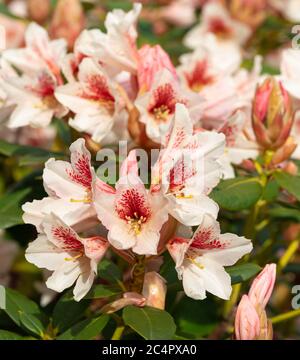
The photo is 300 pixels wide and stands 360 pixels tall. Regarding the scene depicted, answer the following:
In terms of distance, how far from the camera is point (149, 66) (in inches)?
64.7

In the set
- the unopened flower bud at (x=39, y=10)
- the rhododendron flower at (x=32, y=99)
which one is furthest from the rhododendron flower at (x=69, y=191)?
the unopened flower bud at (x=39, y=10)

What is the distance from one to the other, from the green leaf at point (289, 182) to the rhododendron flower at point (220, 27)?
1266mm

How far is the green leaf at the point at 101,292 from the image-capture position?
57.0 inches

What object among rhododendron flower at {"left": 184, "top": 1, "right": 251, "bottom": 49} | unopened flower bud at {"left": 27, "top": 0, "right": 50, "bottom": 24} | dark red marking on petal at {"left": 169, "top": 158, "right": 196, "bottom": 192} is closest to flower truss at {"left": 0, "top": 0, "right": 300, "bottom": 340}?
dark red marking on petal at {"left": 169, "top": 158, "right": 196, "bottom": 192}

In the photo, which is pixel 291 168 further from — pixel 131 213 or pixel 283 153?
pixel 131 213

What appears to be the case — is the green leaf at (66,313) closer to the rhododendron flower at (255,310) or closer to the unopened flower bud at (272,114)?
the rhododendron flower at (255,310)

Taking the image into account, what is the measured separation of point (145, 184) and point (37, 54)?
18.1 inches

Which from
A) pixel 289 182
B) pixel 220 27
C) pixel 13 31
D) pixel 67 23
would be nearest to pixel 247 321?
pixel 289 182

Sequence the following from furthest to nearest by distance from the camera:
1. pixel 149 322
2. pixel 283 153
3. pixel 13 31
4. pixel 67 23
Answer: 1. pixel 13 31
2. pixel 67 23
3. pixel 283 153
4. pixel 149 322

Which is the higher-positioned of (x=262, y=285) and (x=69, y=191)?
(x=69, y=191)

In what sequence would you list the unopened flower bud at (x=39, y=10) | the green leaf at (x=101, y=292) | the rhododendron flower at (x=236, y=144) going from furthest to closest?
the unopened flower bud at (x=39, y=10)
the rhododendron flower at (x=236, y=144)
the green leaf at (x=101, y=292)

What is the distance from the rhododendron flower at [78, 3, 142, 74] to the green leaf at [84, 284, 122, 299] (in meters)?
0.42

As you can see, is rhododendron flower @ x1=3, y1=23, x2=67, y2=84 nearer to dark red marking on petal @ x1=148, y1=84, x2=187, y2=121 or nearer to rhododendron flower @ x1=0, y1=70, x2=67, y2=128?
rhododendron flower @ x1=0, y1=70, x2=67, y2=128
